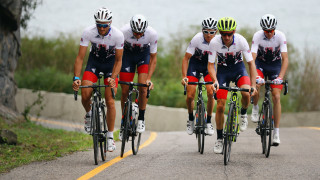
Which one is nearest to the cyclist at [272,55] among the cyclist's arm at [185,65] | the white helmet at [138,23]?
the cyclist's arm at [185,65]

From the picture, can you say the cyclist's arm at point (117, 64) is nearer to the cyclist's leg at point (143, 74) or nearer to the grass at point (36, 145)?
the cyclist's leg at point (143, 74)

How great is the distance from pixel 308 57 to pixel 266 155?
1735 centimetres

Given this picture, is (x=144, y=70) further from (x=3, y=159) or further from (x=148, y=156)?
(x=3, y=159)

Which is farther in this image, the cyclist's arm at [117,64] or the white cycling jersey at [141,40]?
the white cycling jersey at [141,40]

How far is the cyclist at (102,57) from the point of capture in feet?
31.9

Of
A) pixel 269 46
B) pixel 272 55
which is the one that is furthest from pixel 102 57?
pixel 272 55

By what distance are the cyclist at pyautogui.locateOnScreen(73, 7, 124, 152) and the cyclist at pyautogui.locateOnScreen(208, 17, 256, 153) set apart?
63.5 inches

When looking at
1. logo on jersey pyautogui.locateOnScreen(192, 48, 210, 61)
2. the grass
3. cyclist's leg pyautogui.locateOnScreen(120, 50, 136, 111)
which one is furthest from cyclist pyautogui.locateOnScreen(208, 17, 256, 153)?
the grass

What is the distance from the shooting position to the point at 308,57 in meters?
26.8

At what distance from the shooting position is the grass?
35.3 feet

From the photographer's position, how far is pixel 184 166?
9188mm

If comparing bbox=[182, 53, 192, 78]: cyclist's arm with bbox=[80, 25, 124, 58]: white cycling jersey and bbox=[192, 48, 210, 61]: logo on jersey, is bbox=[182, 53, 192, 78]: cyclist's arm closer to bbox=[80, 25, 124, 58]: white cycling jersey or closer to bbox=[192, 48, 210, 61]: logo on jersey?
bbox=[192, 48, 210, 61]: logo on jersey

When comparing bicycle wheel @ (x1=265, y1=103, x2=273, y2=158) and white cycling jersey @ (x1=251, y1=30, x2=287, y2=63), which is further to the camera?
white cycling jersey @ (x1=251, y1=30, x2=287, y2=63)

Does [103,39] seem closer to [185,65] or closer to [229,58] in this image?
[229,58]
